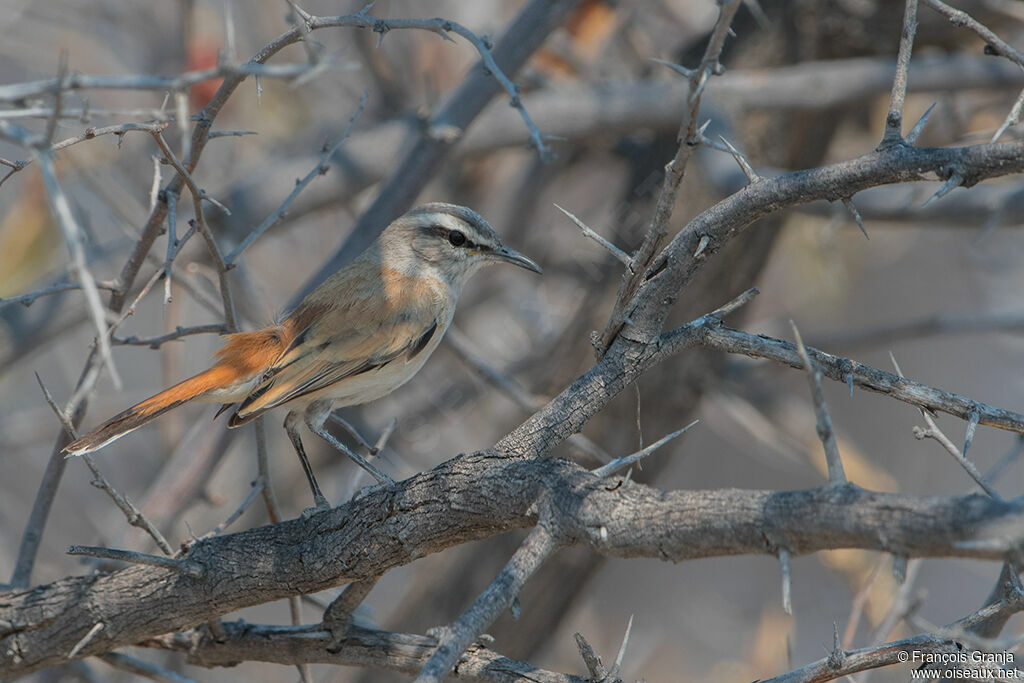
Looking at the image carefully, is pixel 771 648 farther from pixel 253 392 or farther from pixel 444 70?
pixel 444 70

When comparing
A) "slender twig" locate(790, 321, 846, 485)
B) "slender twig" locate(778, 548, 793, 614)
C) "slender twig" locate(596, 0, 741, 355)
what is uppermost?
"slender twig" locate(596, 0, 741, 355)

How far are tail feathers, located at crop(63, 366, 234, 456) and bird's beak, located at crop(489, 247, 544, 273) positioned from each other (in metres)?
1.64

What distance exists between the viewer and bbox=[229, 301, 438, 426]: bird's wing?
12.6 ft

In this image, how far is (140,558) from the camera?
2922 mm

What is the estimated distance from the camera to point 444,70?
8297 mm

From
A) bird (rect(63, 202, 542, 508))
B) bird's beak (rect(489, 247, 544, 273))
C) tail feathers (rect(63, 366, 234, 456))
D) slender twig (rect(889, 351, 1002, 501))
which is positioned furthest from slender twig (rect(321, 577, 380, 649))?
bird's beak (rect(489, 247, 544, 273))

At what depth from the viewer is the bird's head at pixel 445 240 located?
4.90 metres

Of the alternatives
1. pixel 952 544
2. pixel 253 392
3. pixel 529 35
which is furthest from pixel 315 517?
pixel 529 35

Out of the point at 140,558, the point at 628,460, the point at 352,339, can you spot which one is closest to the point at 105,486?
the point at 140,558

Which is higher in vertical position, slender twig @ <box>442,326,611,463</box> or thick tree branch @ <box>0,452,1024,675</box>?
slender twig @ <box>442,326,611,463</box>

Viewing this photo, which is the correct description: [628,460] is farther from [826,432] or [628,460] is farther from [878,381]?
[878,381]

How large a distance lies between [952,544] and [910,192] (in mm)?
4615

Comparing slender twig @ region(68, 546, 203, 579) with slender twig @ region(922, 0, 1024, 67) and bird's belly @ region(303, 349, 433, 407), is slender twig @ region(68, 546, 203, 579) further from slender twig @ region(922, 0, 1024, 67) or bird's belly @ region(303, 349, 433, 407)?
slender twig @ region(922, 0, 1024, 67)

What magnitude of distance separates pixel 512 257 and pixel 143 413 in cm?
208
